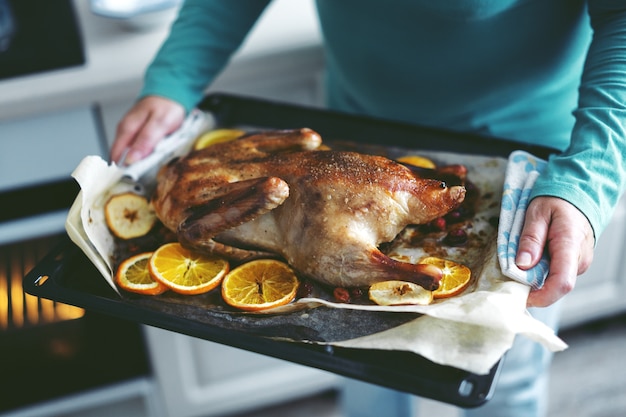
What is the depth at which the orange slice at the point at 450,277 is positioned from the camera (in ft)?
3.02

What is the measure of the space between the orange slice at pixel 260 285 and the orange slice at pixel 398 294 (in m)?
0.12

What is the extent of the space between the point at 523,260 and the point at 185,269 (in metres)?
0.49

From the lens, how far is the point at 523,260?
2.85 ft

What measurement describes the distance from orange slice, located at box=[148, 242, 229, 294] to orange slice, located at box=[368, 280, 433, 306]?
0.77 feet

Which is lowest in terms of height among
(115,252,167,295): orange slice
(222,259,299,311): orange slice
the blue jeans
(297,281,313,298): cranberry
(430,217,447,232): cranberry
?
the blue jeans

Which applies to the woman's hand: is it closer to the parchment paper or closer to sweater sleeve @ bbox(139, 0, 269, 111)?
the parchment paper

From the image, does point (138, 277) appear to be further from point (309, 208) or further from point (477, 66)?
point (477, 66)

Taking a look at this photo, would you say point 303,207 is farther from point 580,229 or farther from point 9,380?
point 9,380

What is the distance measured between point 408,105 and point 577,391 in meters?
1.29

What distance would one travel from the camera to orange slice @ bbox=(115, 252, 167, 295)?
0.97 m

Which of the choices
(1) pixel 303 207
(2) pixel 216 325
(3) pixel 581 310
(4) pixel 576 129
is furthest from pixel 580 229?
(3) pixel 581 310

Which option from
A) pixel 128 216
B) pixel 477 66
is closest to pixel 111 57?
pixel 128 216

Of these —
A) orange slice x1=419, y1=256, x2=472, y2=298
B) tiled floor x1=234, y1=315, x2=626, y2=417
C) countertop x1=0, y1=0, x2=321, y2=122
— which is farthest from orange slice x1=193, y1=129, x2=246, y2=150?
tiled floor x1=234, y1=315, x2=626, y2=417

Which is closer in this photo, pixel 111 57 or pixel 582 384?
pixel 111 57
